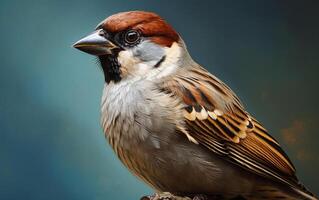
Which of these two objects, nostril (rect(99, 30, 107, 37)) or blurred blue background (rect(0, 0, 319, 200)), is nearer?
nostril (rect(99, 30, 107, 37))

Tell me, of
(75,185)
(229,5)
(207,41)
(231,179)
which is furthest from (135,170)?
(229,5)

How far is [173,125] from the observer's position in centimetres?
101

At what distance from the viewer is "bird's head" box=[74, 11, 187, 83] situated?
1.08m

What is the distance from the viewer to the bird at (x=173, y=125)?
1017 millimetres

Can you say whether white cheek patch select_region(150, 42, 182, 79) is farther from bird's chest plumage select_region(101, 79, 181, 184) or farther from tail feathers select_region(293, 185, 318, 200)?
tail feathers select_region(293, 185, 318, 200)

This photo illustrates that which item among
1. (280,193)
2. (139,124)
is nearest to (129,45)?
(139,124)

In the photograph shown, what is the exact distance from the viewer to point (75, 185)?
1559 mm

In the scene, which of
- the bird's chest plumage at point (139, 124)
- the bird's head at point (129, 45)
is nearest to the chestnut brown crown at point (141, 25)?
the bird's head at point (129, 45)

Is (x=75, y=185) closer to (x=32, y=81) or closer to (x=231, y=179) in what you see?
(x=32, y=81)

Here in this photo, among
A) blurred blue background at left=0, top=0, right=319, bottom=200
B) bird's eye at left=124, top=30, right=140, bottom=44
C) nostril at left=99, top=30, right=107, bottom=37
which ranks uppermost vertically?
bird's eye at left=124, top=30, right=140, bottom=44

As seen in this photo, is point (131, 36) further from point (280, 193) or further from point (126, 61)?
point (280, 193)

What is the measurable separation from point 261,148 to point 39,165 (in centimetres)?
73

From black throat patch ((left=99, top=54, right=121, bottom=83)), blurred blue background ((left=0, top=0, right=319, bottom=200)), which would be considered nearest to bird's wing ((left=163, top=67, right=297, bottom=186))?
black throat patch ((left=99, top=54, right=121, bottom=83))

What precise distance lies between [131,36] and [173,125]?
21 centimetres
